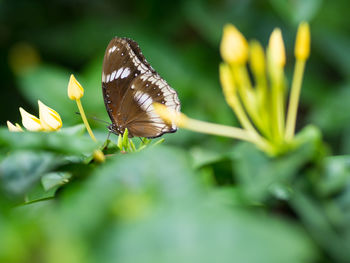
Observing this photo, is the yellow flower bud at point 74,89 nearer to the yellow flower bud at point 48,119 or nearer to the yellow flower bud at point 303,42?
the yellow flower bud at point 48,119

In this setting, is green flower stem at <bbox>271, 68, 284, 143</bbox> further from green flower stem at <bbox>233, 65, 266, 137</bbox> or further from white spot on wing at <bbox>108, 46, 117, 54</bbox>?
white spot on wing at <bbox>108, 46, 117, 54</bbox>

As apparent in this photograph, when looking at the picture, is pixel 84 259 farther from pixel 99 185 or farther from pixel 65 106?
pixel 65 106

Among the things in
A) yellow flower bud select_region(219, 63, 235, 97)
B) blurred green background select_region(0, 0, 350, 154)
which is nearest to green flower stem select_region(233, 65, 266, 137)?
yellow flower bud select_region(219, 63, 235, 97)

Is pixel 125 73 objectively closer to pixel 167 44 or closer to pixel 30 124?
pixel 30 124

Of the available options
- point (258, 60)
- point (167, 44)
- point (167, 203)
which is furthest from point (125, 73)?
point (167, 44)

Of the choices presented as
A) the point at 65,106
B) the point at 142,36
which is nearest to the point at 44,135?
the point at 65,106
